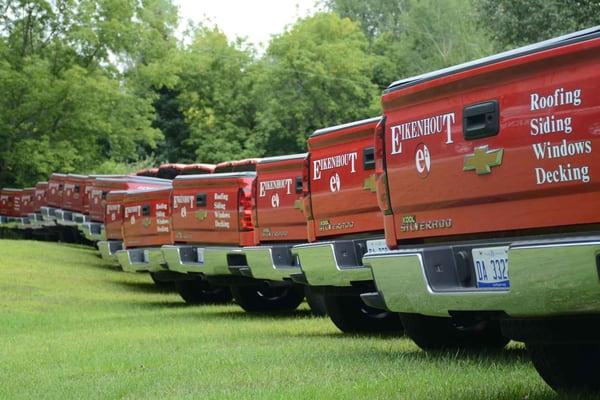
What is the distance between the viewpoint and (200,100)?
62406 millimetres

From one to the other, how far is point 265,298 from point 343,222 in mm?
5556

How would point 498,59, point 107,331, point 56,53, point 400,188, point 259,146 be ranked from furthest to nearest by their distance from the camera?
point 259,146 < point 56,53 < point 107,331 < point 400,188 < point 498,59

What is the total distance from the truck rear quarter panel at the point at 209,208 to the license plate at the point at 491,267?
924 centimetres

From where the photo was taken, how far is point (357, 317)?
38.2ft

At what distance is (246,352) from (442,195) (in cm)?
400

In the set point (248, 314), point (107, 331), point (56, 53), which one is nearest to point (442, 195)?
point (107, 331)

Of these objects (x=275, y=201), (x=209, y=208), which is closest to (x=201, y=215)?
(x=209, y=208)

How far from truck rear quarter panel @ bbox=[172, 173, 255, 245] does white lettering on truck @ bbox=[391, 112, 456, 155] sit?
27.8 feet

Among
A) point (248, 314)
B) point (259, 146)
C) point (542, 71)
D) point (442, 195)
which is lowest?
point (248, 314)

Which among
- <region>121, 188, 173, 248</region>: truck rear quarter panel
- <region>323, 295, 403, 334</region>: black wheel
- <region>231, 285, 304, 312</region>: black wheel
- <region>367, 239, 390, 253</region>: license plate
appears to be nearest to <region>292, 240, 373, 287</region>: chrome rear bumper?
<region>367, 239, 390, 253</region>: license plate

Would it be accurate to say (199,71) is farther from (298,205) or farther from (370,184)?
(370,184)

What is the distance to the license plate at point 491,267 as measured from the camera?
6.38 m

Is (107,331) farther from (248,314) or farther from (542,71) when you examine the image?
(542,71)

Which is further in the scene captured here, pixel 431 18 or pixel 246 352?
pixel 431 18
